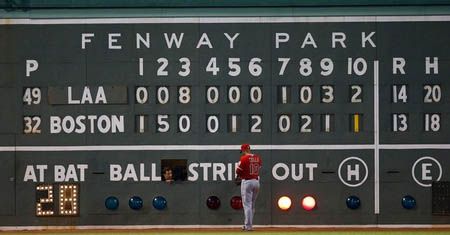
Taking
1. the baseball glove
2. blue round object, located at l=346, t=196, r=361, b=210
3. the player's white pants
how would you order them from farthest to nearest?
blue round object, located at l=346, t=196, r=361, b=210 → the baseball glove → the player's white pants

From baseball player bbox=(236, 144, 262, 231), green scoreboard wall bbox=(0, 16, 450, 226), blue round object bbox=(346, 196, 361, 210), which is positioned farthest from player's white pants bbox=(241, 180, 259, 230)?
blue round object bbox=(346, 196, 361, 210)

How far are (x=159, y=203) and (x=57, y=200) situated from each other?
57.6 inches

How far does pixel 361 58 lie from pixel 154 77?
2.95 m

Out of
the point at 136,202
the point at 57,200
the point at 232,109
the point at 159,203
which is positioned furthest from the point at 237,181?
the point at 57,200

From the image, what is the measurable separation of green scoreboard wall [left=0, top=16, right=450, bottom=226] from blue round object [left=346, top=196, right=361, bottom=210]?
3cm

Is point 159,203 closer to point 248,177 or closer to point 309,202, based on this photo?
point 248,177

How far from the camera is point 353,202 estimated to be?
20.4 m

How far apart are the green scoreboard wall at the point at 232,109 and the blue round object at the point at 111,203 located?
0.02 m

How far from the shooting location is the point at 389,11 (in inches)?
804

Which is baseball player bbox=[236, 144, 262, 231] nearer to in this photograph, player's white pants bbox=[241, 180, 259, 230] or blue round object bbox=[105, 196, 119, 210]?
player's white pants bbox=[241, 180, 259, 230]

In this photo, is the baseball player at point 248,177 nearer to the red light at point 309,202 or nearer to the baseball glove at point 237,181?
the baseball glove at point 237,181

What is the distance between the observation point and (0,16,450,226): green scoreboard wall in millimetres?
20359

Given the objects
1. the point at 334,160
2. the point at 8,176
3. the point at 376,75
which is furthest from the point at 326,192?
the point at 8,176

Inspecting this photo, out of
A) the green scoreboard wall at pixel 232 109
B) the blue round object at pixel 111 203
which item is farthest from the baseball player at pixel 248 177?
the blue round object at pixel 111 203
